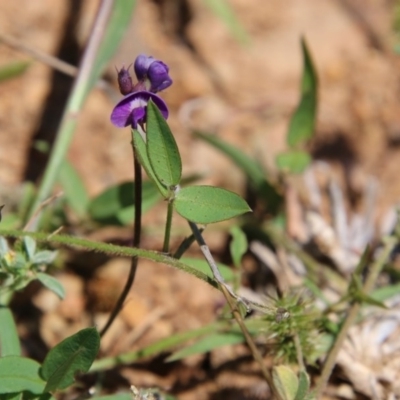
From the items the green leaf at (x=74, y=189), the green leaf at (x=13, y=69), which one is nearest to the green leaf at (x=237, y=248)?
the green leaf at (x=74, y=189)

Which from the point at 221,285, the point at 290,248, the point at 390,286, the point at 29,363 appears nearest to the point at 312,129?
the point at 290,248

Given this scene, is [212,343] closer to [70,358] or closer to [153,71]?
[70,358]

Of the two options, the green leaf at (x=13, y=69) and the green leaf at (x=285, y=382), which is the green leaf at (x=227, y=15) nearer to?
the green leaf at (x=13, y=69)

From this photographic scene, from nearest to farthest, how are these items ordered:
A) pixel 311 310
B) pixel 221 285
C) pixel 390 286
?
1. pixel 221 285
2. pixel 311 310
3. pixel 390 286

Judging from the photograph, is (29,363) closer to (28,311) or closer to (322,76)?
(28,311)

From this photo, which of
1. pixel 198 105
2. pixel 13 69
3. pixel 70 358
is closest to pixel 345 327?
pixel 70 358

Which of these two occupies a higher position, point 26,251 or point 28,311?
point 26,251

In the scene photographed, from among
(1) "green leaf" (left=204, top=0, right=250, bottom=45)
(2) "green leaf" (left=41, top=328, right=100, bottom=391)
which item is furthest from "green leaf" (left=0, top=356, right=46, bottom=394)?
(1) "green leaf" (left=204, top=0, right=250, bottom=45)
